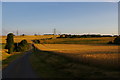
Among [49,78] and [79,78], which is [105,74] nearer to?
[79,78]

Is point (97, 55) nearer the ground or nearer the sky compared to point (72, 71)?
nearer the sky

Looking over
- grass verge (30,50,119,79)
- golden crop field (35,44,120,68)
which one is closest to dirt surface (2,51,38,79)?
grass verge (30,50,119,79)

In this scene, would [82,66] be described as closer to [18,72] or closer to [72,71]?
[72,71]

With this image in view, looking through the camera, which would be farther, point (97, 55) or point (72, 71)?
point (97, 55)

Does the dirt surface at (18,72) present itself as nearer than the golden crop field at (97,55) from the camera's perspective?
Yes

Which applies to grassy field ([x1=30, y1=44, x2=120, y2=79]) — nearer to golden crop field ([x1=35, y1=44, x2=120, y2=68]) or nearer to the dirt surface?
golden crop field ([x1=35, y1=44, x2=120, y2=68])

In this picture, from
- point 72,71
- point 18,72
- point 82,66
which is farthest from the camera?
point 82,66

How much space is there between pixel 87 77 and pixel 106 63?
4393mm

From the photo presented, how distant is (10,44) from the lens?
71.3 metres

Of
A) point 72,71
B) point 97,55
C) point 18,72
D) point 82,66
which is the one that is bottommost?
point 18,72

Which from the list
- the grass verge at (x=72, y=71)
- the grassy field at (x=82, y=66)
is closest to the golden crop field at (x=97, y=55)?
the grassy field at (x=82, y=66)

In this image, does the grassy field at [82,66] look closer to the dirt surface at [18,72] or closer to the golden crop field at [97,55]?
the golden crop field at [97,55]

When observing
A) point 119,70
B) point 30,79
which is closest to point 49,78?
point 30,79


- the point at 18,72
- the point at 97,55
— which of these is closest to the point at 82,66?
the point at 18,72
